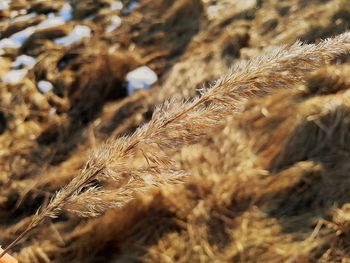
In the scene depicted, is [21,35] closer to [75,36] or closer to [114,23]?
[75,36]

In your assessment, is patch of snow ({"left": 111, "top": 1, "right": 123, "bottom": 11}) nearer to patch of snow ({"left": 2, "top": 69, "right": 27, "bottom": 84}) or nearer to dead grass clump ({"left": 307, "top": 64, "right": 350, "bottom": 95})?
patch of snow ({"left": 2, "top": 69, "right": 27, "bottom": 84})

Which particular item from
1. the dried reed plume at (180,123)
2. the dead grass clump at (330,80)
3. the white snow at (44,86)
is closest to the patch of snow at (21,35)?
the white snow at (44,86)

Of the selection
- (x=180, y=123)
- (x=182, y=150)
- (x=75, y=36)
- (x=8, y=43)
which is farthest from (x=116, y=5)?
(x=180, y=123)

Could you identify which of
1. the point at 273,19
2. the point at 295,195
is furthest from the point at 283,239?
the point at 273,19

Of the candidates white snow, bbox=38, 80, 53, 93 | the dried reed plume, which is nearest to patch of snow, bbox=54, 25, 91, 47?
white snow, bbox=38, 80, 53, 93

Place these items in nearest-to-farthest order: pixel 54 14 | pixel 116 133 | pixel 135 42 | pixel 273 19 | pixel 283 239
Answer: pixel 283 239 → pixel 116 133 → pixel 273 19 → pixel 135 42 → pixel 54 14

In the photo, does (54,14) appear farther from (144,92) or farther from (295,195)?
(295,195)
